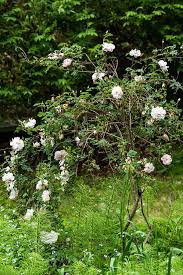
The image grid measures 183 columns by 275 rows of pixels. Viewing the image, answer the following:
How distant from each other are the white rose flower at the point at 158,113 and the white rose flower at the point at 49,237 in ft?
3.64

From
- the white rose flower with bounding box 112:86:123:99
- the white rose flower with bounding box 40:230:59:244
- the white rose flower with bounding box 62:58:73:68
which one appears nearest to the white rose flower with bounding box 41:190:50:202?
the white rose flower with bounding box 40:230:59:244

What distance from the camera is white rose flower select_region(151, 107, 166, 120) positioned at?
411cm

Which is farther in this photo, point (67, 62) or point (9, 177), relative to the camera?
point (67, 62)

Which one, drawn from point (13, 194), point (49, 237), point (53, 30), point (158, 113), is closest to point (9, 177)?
point (13, 194)

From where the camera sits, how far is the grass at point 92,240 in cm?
329

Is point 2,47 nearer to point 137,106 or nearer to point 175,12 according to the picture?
point 175,12

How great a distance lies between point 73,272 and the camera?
10.9 feet

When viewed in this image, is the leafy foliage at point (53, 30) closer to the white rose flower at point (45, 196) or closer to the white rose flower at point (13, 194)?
the white rose flower at point (13, 194)

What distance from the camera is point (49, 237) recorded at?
3.72 m

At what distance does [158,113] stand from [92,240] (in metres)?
1.03

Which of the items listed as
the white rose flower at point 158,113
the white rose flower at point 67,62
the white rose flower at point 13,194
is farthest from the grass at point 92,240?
the white rose flower at point 67,62

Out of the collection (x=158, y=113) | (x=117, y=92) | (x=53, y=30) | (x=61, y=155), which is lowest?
(x=61, y=155)

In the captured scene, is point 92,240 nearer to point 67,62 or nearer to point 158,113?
point 158,113

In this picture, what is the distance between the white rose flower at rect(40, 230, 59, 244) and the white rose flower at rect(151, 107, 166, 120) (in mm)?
1111
